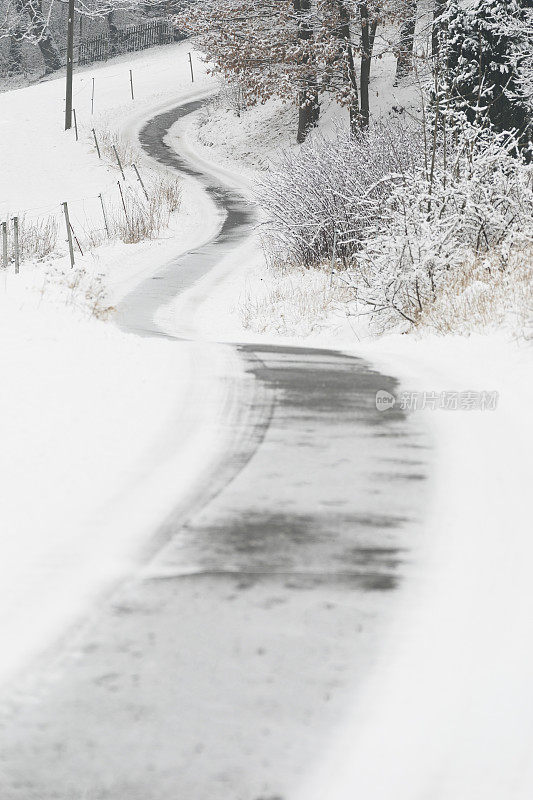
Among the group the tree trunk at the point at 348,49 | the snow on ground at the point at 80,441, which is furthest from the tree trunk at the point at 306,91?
the snow on ground at the point at 80,441

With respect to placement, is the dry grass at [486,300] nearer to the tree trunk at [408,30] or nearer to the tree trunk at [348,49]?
the tree trunk at [348,49]

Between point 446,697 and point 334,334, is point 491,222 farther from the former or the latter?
point 446,697

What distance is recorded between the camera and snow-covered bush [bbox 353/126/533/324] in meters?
10.0

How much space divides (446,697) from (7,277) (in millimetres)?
7679

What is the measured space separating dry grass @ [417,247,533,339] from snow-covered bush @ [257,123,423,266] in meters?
5.78

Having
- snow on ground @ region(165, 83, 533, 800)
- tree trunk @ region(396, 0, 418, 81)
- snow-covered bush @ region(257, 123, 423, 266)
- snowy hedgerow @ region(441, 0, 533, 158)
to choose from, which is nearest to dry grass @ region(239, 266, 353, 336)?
snow-covered bush @ region(257, 123, 423, 266)

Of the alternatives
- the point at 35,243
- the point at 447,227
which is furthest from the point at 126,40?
the point at 447,227

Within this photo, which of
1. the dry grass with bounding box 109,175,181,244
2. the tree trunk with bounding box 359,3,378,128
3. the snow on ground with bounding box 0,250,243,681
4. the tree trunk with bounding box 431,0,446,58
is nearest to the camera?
the snow on ground with bounding box 0,250,243,681

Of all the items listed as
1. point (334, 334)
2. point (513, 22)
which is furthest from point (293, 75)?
point (334, 334)

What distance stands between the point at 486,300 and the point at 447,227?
2295 mm

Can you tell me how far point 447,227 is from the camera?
33.1 ft

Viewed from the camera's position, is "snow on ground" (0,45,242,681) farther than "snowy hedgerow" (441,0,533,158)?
No

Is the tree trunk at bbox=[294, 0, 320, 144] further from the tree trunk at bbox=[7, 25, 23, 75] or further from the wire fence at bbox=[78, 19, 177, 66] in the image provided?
the tree trunk at bbox=[7, 25, 23, 75]

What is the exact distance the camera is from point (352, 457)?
13.6 ft
